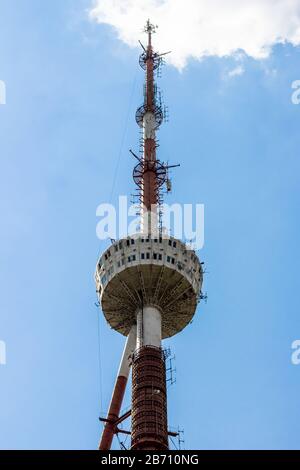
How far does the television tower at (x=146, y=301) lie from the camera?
70.5m

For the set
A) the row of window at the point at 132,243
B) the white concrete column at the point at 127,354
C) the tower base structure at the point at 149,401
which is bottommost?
the tower base structure at the point at 149,401

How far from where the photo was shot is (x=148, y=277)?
76438mm

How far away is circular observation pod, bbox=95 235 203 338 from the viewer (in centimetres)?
7594

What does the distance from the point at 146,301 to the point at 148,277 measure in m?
Answer: 2.45

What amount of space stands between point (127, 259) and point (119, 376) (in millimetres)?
11934

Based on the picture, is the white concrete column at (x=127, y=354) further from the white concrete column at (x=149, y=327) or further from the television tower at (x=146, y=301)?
the white concrete column at (x=149, y=327)

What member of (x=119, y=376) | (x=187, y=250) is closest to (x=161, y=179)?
(x=187, y=250)

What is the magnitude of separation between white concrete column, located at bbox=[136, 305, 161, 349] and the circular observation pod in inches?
33.7

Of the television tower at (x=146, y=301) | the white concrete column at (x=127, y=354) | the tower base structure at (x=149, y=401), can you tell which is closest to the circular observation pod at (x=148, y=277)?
the television tower at (x=146, y=301)

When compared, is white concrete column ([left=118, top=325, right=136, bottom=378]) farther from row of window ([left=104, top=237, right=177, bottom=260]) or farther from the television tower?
row of window ([left=104, top=237, right=177, bottom=260])

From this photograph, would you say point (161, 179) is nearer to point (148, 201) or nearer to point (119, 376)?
point (148, 201)

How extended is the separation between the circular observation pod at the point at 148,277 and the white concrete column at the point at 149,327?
0.86 metres

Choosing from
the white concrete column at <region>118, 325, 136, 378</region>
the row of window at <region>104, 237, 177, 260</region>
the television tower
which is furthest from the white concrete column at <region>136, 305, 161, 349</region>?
the row of window at <region>104, 237, 177, 260</region>
